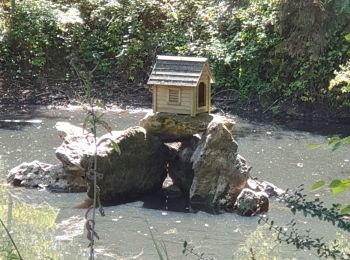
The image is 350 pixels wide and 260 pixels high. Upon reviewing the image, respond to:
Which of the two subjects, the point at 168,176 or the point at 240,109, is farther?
the point at 240,109

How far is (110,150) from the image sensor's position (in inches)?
267

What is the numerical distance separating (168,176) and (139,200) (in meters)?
0.87

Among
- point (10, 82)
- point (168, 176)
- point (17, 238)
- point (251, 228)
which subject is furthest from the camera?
point (10, 82)

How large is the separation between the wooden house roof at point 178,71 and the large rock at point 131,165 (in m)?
0.58

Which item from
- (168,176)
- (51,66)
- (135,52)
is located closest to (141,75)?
(135,52)

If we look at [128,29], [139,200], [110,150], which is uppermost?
[128,29]

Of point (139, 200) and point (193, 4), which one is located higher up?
point (193, 4)

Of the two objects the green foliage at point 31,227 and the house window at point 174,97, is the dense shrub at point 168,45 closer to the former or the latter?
the house window at point 174,97

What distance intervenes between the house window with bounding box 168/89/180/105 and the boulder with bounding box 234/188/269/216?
1276 millimetres

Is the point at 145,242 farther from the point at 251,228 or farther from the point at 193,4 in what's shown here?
the point at 193,4

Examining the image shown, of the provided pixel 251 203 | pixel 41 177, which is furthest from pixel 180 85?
pixel 41 177

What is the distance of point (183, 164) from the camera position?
7.26 meters

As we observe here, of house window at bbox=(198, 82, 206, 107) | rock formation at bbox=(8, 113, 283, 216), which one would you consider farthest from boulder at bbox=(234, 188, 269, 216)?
house window at bbox=(198, 82, 206, 107)

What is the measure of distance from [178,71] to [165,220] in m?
1.75
